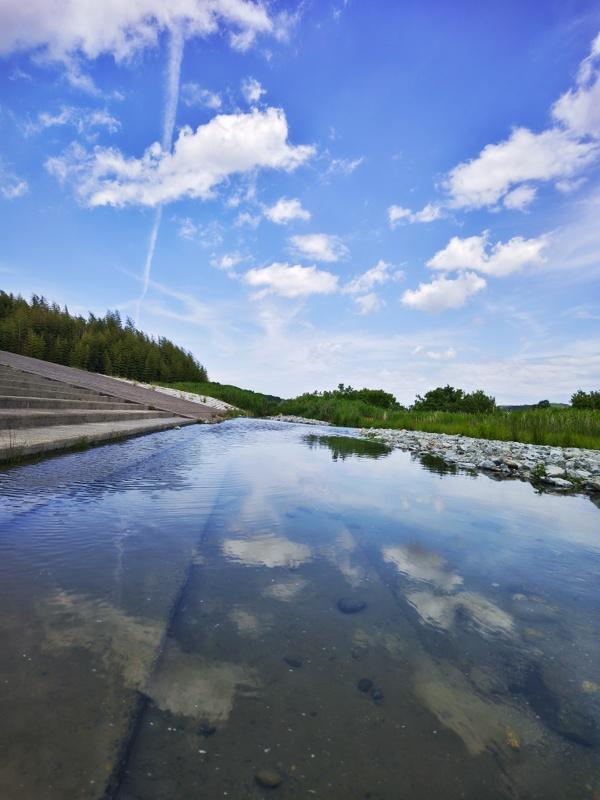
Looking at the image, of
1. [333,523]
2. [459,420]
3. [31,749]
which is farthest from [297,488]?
[459,420]

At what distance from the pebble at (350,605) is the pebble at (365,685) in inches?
19.8

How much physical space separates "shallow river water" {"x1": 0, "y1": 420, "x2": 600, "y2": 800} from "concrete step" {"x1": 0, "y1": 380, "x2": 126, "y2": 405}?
22.5ft

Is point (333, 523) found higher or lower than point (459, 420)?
lower

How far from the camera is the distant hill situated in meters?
32.8

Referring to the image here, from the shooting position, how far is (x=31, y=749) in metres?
1.05

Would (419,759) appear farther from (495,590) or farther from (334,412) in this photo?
(334,412)

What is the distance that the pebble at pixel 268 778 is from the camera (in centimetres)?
103

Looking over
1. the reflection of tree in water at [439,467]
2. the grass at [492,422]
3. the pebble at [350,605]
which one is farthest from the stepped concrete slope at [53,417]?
the grass at [492,422]

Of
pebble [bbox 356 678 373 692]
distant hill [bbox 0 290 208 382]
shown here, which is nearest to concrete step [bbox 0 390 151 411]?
pebble [bbox 356 678 373 692]

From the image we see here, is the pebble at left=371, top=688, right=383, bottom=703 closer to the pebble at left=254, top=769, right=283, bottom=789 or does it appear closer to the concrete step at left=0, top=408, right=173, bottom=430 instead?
the pebble at left=254, top=769, right=283, bottom=789

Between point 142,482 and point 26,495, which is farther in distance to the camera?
point 142,482

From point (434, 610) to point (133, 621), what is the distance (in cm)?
144

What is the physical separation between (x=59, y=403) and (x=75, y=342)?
29335mm

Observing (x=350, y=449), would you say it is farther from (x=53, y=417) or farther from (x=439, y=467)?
(x=53, y=417)
